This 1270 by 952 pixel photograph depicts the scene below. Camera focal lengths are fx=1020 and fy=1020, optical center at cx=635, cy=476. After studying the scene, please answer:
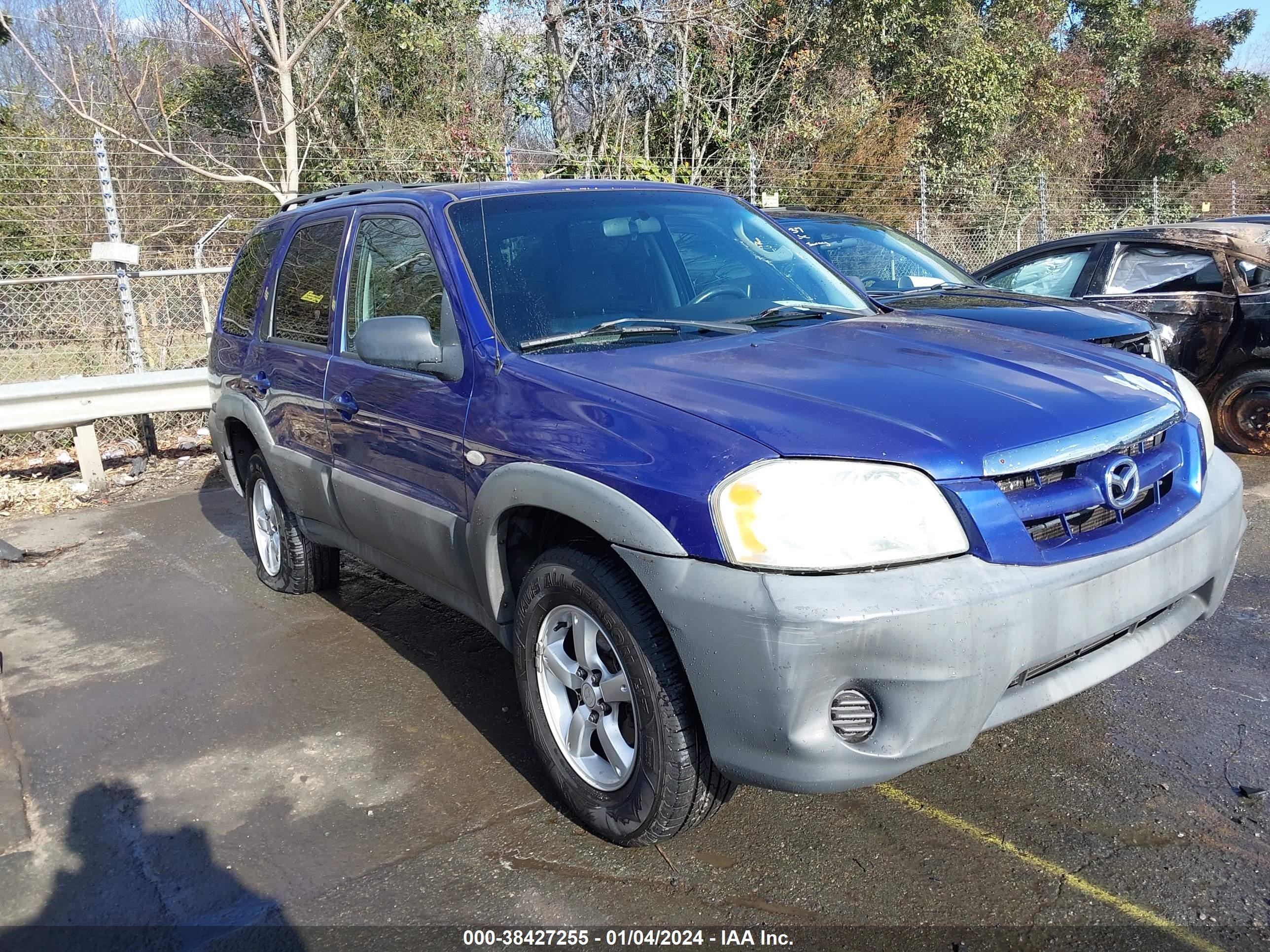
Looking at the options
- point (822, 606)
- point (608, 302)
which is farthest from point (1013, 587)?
point (608, 302)

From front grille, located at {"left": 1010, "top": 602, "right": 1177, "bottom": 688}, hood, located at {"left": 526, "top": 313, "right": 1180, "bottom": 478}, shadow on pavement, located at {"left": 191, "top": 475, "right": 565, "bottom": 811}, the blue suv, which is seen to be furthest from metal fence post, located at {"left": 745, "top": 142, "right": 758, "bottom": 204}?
front grille, located at {"left": 1010, "top": 602, "right": 1177, "bottom": 688}

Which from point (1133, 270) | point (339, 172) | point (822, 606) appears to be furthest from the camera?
point (339, 172)

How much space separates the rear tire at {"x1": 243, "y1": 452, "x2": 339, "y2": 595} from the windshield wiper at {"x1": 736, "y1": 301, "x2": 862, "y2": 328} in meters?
2.46

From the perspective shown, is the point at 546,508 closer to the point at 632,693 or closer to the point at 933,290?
the point at 632,693

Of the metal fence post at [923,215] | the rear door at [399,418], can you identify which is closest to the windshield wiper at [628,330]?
the rear door at [399,418]

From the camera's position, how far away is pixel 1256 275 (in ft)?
22.0

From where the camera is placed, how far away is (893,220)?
16.0 meters

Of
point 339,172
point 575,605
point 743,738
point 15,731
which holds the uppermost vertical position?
point 339,172

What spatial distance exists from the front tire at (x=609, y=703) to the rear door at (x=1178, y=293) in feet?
18.2

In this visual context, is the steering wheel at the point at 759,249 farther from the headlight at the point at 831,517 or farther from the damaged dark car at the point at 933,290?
the headlight at the point at 831,517

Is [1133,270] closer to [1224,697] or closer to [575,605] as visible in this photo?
[1224,697]

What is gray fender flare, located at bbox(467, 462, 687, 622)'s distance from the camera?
2.48 m

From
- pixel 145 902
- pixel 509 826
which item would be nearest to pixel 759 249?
pixel 509 826

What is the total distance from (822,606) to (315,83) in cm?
1532
